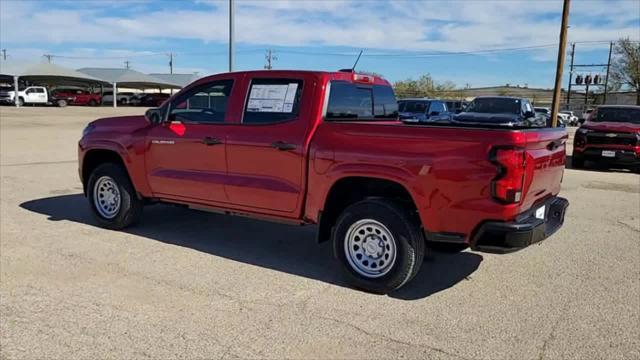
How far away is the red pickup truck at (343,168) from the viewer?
13.7 feet

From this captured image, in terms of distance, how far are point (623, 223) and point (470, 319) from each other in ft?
15.5

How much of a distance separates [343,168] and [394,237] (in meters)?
0.72

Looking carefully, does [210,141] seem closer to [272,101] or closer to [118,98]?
[272,101]

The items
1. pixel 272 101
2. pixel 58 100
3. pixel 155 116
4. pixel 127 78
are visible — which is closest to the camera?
pixel 272 101

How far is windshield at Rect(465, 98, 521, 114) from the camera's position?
1805 cm

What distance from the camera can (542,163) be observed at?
449 centimetres

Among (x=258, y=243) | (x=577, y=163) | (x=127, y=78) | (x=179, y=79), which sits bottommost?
(x=258, y=243)

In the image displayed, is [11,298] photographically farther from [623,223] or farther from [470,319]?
[623,223]

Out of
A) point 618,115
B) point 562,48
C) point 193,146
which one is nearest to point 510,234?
point 193,146

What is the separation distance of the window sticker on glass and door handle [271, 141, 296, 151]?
0.33 m

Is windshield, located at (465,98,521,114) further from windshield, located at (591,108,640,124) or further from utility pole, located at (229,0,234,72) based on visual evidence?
utility pole, located at (229,0,234,72)

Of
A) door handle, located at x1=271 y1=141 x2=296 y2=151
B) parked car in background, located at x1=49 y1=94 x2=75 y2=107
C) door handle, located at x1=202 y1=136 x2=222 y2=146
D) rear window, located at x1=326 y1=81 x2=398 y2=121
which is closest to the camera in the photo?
door handle, located at x1=271 y1=141 x2=296 y2=151

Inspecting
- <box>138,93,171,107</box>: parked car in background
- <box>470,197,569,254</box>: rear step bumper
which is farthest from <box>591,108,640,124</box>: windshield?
<box>138,93,171,107</box>: parked car in background

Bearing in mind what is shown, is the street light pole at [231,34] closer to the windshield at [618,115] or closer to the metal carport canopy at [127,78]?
the windshield at [618,115]
